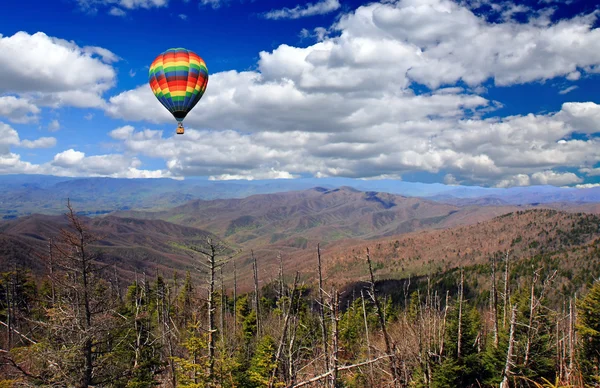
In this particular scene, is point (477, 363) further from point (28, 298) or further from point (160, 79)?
point (28, 298)

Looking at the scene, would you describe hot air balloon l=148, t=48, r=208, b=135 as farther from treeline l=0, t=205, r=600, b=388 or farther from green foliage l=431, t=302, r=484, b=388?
green foliage l=431, t=302, r=484, b=388

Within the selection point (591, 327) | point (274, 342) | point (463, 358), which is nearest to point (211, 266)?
point (274, 342)

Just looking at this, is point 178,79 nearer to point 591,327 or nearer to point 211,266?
point 211,266

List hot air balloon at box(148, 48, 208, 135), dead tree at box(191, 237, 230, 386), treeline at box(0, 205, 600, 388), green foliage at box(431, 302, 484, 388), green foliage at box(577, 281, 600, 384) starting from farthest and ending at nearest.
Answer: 1. hot air balloon at box(148, 48, 208, 135)
2. green foliage at box(431, 302, 484, 388)
3. green foliage at box(577, 281, 600, 384)
4. dead tree at box(191, 237, 230, 386)
5. treeline at box(0, 205, 600, 388)

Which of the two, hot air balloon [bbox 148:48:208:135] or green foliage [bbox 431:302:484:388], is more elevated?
hot air balloon [bbox 148:48:208:135]

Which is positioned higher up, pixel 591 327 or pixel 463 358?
pixel 591 327

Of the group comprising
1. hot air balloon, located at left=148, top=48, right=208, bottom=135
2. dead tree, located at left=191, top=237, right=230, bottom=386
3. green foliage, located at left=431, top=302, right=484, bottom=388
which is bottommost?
green foliage, located at left=431, top=302, right=484, bottom=388

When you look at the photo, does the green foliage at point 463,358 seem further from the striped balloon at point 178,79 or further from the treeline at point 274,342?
the striped balloon at point 178,79

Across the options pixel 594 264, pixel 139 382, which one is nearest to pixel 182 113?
pixel 139 382

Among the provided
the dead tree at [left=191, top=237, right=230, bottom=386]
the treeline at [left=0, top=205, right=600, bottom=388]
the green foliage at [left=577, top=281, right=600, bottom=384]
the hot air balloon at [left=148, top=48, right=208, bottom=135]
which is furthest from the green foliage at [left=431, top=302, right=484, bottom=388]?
the hot air balloon at [left=148, top=48, right=208, bottom=135]
